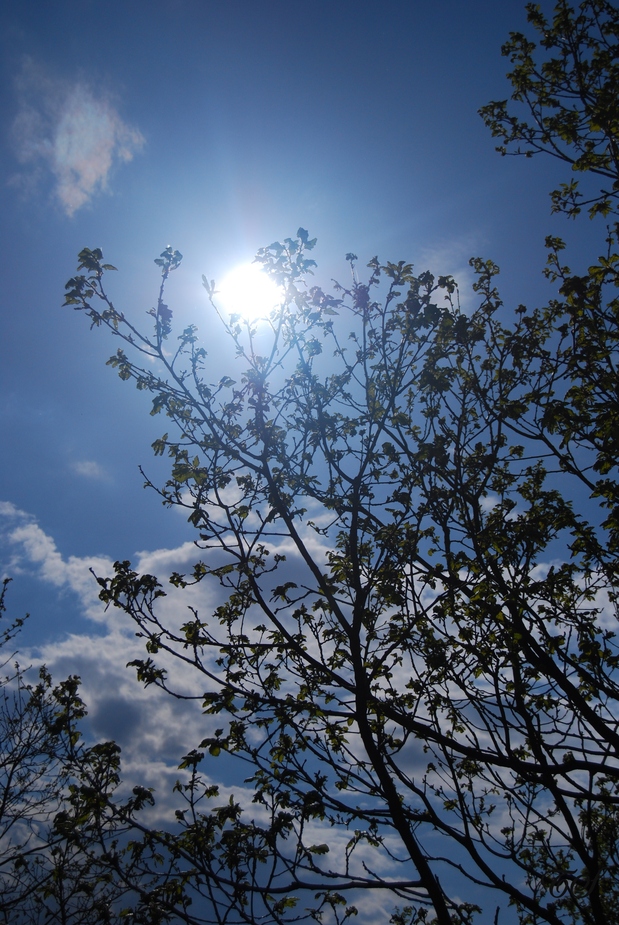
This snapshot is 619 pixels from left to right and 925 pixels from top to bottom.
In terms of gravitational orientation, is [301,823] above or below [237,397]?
below

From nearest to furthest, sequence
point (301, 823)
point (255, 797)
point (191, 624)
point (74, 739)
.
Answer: point (301, 823)
point (255, 797)
point (191, 624)
point (74, 739)

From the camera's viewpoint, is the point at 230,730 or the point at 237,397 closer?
the point at 230,730

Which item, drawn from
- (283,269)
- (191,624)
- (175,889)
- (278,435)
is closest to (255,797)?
(175,889)

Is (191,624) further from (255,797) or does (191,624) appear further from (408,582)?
(408,582)

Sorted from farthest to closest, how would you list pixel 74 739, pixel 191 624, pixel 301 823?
pixel 74 739 → pixel 191 624 → pixel 301 823

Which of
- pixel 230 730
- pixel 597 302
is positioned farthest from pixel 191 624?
pixel 597 302

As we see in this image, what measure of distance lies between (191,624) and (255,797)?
1984 mm

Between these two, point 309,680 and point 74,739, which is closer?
point 309,680

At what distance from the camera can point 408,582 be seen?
5934mm

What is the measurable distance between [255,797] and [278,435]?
4286mm

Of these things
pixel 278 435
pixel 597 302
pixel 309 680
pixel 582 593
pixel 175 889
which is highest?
pixel 597 302

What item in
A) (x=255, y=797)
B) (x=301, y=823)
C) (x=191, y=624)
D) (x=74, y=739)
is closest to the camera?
(x=301, y=823)

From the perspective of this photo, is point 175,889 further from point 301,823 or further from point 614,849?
point 614,849

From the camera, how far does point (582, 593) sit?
7238 mm
